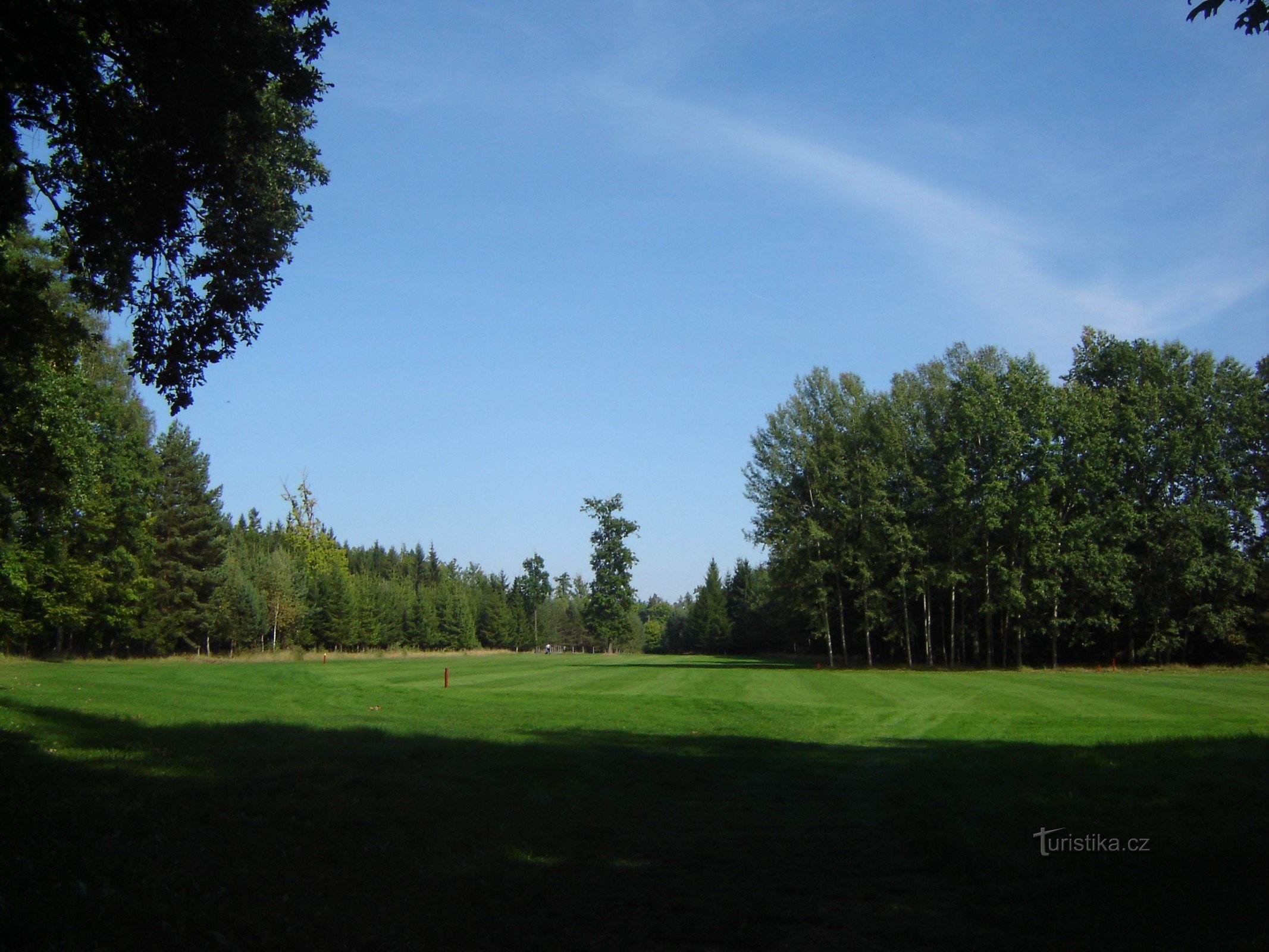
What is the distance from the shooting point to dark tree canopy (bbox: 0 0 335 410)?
938 cm

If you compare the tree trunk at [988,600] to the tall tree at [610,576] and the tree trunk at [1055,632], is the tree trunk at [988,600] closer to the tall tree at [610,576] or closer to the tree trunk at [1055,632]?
the tree trunk at [1055,632]

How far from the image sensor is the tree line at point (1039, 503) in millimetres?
49938

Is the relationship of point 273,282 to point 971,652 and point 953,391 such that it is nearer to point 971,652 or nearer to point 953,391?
point 953,391

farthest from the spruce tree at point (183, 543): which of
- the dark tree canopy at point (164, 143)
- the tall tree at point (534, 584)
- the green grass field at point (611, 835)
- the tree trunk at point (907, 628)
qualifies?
the tall tree at point (534, 584)

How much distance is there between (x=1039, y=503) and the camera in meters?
48.5

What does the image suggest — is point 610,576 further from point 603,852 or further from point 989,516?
point 603,852

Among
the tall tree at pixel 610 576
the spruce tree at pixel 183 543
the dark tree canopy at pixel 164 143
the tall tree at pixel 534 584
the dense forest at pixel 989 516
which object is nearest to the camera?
the dark tree canopy at pixel 164 143

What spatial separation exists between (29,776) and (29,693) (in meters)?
15.5

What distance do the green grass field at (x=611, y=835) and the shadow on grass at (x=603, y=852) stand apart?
39 millimetres

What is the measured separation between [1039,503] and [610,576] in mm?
68498

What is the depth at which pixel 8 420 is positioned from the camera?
58.5 ft

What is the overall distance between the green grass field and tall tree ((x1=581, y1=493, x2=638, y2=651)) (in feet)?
297

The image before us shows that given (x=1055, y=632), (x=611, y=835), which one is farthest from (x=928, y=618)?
(x=611, y=835)

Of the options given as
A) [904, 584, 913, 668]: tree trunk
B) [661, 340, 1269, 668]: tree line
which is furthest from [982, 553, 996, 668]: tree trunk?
[904, 584, 913, 668]: tree trunk
